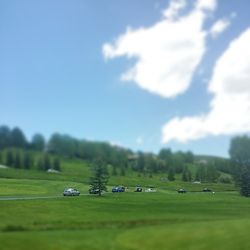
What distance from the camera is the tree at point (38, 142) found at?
109912mm

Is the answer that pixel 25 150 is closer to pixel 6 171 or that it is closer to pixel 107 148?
pixel 6 171

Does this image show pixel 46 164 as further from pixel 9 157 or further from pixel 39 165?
pixel 9 157

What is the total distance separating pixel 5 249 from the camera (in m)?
56.9

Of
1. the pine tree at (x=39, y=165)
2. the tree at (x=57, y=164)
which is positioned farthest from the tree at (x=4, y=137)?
the tree at (x=57, y=164)

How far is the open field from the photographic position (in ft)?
199

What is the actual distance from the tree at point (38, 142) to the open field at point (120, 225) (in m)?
12.9

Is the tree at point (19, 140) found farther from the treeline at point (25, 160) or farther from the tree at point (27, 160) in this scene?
the tree at point (27, 160)

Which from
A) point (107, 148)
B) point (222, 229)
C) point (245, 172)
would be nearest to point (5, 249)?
point (222, 229)

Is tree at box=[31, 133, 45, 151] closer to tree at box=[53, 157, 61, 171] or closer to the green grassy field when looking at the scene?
the green grassy field

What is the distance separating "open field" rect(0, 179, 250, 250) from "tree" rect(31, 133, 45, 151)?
509 inches

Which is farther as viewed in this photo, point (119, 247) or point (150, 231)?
point (150, 231)

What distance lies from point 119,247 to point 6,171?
104375 mm

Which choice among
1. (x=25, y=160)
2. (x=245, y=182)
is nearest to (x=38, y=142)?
(x=25, y=160)

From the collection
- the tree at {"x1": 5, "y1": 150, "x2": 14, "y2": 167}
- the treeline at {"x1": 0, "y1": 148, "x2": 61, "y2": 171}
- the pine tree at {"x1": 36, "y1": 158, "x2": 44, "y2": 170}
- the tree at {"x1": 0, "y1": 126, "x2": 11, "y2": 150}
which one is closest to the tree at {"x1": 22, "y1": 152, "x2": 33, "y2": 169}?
the treeline at {"x1": 0, "y1": 148, "x2": 61, "y2": 171}
